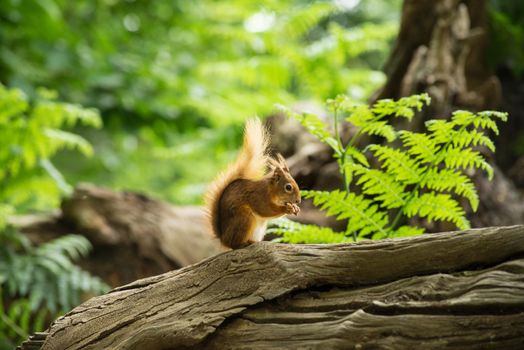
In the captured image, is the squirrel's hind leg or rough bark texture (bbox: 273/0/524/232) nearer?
the squirrel's hind leg

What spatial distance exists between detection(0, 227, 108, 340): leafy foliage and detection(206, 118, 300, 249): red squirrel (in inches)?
72.2

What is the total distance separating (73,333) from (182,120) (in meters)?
3.92

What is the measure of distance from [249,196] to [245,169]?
18cm

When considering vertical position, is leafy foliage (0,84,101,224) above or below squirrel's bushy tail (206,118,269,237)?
above

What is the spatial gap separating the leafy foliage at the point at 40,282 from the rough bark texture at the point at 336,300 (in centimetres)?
172

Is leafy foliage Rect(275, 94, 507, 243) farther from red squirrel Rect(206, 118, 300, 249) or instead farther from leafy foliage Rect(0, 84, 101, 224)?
leafy foliage Rect(0, 84, 101, 224)

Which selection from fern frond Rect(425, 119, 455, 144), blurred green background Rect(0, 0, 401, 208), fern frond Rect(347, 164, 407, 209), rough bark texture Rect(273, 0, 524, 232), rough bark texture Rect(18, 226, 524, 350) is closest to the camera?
rough bark texture Rect(18, 226, 524, 350)

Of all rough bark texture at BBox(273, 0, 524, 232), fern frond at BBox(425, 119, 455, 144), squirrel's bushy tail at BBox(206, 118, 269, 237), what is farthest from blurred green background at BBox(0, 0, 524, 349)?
fern frond at BBox(425, 119, 455, 144)

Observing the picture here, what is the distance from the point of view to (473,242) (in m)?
1.62

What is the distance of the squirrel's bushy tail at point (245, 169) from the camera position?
6.96 feet

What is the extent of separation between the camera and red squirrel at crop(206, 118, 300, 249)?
1.98 m

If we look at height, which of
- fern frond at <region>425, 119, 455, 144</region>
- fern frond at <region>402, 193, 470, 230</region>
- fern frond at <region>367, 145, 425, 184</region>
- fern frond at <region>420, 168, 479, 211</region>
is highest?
fern frond at <region>425, 119, 455, 144</region>

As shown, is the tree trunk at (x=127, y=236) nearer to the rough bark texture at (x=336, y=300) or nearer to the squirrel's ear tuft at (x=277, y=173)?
the rough bark texture at (x=336, y=300)

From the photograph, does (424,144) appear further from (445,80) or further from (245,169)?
(445,80)
